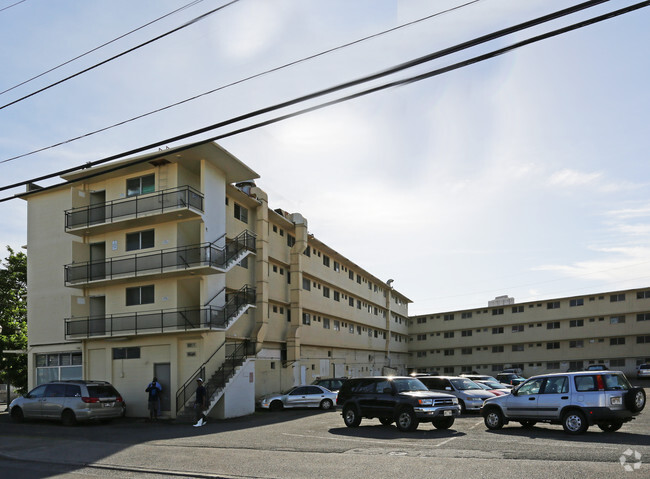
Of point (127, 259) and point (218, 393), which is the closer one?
point (218, 393)

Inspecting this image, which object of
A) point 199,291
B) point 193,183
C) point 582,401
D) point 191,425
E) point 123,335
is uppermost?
point 193,183

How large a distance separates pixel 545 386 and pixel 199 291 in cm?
1653

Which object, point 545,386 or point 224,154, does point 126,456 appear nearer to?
point 545,386

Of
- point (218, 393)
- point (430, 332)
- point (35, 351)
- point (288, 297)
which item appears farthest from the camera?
point (430, 332)

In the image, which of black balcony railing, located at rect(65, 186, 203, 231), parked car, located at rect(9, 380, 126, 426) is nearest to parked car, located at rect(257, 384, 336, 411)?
parked car, located at rect(9, 380, 126, 426)

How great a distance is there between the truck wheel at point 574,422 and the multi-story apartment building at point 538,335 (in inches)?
1968

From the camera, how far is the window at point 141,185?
28422mm

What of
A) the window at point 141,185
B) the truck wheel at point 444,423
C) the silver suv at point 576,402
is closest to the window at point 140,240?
the window at point 141,185

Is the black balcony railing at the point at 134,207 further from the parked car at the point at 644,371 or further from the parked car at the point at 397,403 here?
the parked car at the point at 644,371

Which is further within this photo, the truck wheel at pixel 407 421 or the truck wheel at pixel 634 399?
the truck wheel at pixel 407 421

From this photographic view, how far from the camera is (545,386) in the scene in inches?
686

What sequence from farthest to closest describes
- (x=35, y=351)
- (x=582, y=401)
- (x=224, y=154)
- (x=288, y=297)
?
(x=288, y=297) < (x=35, y=351) < (x=224, y=154) < (x=582, y=401)

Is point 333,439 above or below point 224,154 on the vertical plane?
below

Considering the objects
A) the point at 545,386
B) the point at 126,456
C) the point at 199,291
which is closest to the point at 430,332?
the point at 199,291
